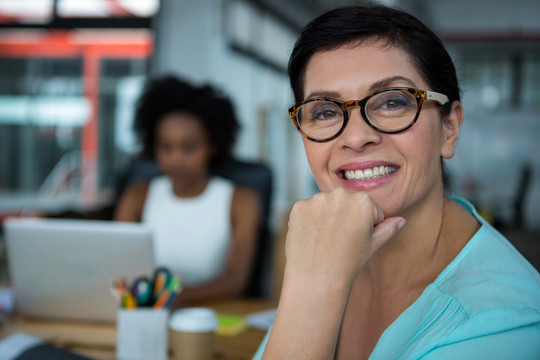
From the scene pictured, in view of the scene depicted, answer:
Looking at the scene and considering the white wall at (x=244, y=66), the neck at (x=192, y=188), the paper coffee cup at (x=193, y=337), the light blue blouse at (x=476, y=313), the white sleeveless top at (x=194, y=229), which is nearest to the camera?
the light blue blouse at (x=476, y=313)

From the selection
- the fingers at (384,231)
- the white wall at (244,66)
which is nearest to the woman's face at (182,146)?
the white wall at (244,66)

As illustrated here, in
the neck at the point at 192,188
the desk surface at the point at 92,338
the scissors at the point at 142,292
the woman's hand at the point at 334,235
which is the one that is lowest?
the desk surface at the point at 92,338

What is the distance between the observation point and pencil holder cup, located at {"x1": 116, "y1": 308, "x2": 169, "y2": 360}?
4.07 ft

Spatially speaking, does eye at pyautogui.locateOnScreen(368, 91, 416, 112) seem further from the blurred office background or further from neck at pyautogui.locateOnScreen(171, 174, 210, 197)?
the blurred office background

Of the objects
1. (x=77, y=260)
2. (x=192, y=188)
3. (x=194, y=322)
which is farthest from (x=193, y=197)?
(x=194, y=322)

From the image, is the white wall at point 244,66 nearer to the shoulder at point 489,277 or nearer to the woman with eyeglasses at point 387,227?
the woman with eyeglasses at point 387,227

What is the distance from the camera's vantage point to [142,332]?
1239mm

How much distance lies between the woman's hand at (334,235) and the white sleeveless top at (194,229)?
4.96 feet

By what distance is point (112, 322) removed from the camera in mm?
1568

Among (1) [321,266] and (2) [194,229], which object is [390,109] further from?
(2) [194,229]

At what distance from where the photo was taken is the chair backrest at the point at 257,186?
2.45 metres

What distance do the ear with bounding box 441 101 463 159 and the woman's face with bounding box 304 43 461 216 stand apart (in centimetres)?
6

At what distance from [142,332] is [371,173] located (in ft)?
2.08

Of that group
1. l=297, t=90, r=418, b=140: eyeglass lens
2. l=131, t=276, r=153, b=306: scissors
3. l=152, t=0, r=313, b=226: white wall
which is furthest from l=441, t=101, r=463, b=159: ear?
l=131, t=276, r=153, b=306: scissors
